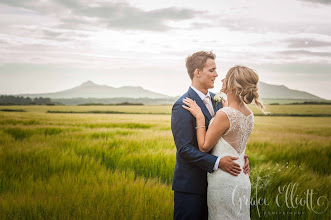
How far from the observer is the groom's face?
121 inches

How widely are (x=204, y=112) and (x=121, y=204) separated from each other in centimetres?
186

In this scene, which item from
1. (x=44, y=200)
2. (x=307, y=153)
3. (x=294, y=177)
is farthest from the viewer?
(x=307, y=153)

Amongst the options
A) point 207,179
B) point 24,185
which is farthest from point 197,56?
point 24,185

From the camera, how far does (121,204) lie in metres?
3.91

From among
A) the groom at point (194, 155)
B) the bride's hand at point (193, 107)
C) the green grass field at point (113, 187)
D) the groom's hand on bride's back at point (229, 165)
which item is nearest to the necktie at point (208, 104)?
the groom at point (194, 155)

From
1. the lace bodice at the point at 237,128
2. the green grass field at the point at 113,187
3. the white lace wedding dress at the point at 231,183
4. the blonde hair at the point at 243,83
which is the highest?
the blonde hair at the point at 243,83

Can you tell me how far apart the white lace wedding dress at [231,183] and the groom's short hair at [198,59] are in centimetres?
60

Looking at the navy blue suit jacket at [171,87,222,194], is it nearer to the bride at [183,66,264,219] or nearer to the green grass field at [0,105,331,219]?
Result: the bride at [183,66,264,219]

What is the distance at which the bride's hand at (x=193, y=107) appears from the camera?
111 inches

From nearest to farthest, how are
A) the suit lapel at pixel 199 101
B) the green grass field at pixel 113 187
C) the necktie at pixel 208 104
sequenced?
the suit lapel at pixel 199 101 → the necktie at pixel 208 104 → the green grass field at pixel 113 187

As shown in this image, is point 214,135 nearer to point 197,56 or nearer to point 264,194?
point 197,56

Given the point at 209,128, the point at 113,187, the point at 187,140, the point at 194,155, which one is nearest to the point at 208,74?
the point at 209,128

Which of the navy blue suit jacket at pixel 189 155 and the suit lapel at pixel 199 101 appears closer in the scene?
the navy blue suit jacket at pixel 189 155

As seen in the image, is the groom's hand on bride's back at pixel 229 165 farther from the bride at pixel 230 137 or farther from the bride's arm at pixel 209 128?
the bride's arm at pixel 209 128
